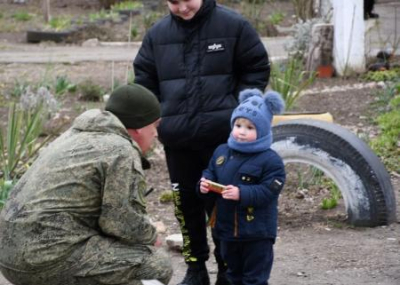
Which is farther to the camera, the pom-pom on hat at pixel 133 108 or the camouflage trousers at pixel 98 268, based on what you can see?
the pom-pom on hat at pixel 133 108

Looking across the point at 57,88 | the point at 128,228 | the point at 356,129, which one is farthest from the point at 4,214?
the point at 57,88

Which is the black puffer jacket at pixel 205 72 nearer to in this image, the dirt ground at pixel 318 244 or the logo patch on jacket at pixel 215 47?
the logo patch on jacket at pixel 215 47

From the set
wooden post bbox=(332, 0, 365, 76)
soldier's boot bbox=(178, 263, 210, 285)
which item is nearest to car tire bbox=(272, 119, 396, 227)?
soldier's boot bbox=(178, 263, 210, 285)

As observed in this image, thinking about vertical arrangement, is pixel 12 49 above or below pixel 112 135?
below

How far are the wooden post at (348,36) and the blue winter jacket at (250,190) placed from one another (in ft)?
23.7

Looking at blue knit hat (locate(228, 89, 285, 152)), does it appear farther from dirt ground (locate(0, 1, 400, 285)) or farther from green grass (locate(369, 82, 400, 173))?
green grass (locate(369, 82, 400, 173))

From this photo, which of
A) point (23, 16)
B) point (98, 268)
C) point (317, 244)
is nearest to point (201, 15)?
point (98, 268)

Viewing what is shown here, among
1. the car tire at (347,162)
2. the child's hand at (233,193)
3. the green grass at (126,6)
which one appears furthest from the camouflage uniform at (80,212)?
the green grass at (126,6)

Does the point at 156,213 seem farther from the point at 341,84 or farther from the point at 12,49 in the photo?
the point at 12,49

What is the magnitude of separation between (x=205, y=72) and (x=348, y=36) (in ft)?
23.2

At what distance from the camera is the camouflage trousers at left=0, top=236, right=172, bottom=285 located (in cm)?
429

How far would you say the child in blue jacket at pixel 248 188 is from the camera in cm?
498

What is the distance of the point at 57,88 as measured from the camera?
36.3 feet

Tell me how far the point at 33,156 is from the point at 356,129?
309cm
